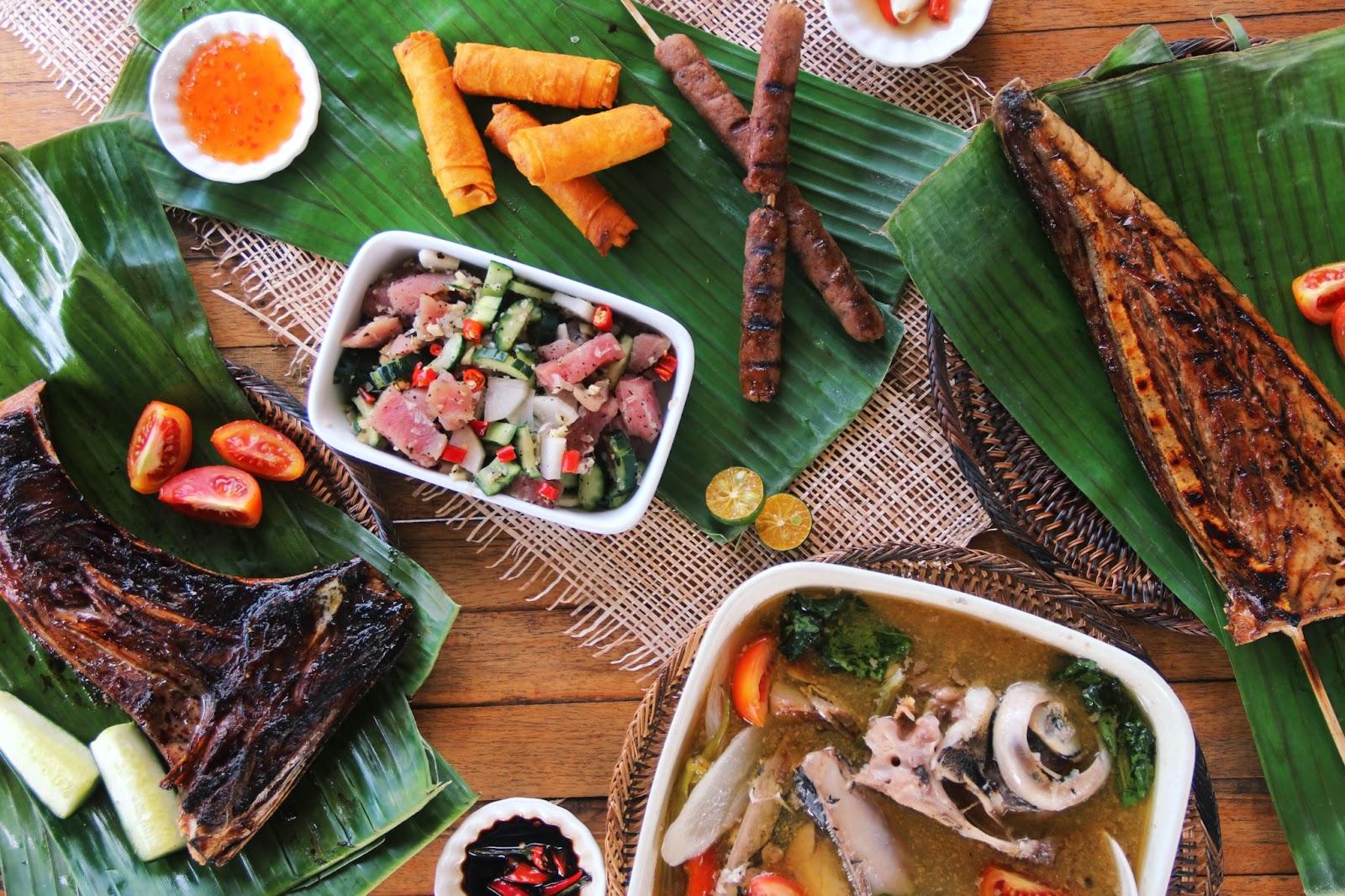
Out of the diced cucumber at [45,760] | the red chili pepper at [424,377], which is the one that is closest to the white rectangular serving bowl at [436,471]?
the red chili pepper at [424,377]

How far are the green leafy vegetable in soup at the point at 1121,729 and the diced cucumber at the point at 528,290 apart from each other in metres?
2.02

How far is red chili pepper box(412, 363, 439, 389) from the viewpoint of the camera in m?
2.92

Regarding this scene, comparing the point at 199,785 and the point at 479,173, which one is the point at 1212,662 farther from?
the point at 199,785

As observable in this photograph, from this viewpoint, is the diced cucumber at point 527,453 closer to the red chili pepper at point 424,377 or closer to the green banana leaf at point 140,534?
the red chili pepper at point 424,377

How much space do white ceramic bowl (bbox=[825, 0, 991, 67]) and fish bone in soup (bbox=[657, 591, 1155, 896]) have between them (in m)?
1.86

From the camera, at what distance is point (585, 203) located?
3117mm

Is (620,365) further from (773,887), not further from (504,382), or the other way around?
(773,887)

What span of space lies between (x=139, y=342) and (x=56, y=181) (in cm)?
63

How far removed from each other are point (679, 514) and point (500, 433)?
2.33ft

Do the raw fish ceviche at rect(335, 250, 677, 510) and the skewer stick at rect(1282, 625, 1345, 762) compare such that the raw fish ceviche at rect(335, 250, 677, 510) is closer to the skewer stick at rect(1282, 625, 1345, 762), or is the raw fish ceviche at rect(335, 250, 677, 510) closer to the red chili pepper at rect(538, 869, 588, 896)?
the red chili pepper at rect(538, 869, 588, 896)

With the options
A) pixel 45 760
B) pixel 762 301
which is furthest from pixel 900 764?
pixel 45 760

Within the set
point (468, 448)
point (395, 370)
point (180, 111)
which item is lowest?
point (468, 448)

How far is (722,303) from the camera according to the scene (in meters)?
3.19

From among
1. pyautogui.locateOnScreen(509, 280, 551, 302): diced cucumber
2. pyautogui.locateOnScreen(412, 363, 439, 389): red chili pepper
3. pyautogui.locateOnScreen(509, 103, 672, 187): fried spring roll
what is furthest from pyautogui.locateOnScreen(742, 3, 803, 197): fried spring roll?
pyautogui.locateOnScreen(412, 363, 439, 389): red chili pepper
